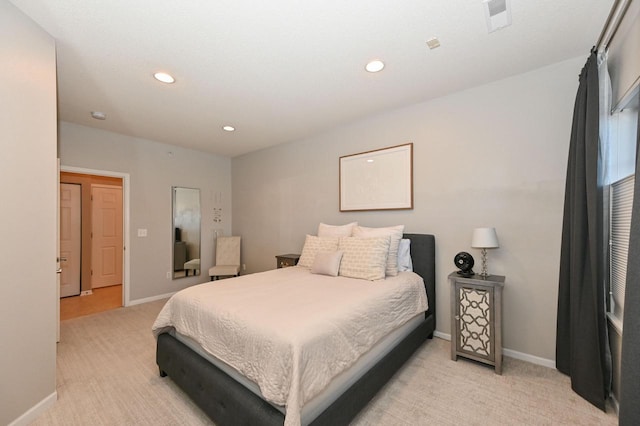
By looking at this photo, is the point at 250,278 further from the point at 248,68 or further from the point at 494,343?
the point at 494,343

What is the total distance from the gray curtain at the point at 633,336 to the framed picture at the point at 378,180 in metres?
2.00

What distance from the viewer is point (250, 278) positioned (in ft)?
8.68

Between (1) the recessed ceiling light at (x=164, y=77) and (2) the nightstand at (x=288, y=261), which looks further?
(2) the nightstand at (x=288, y=261)

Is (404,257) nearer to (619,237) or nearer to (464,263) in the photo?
(464,263)

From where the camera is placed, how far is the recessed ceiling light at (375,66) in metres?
2.26

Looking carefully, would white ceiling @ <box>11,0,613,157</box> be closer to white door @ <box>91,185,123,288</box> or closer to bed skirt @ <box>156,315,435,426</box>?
bed skirt @ <box>156,315,435,426</box>

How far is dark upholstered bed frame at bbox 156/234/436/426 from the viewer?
139cm

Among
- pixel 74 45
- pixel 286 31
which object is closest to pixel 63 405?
pixel 74 45

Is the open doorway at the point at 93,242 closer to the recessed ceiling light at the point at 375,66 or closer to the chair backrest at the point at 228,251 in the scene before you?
the chair backrest at the point at 228,251

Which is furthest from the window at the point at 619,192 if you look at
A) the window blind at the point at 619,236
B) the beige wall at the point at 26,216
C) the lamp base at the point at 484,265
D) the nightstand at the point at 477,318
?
the beige wall at the point at 26,216

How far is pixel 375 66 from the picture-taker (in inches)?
91.2

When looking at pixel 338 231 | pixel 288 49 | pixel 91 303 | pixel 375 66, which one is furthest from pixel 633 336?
pixel 91 303

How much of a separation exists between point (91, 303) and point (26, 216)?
357cm

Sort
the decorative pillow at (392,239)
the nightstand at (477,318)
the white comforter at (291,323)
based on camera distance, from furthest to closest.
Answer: the decorative pillow at (392,239) → the nightstand at (477,318) → the white comforter at (291,323)
